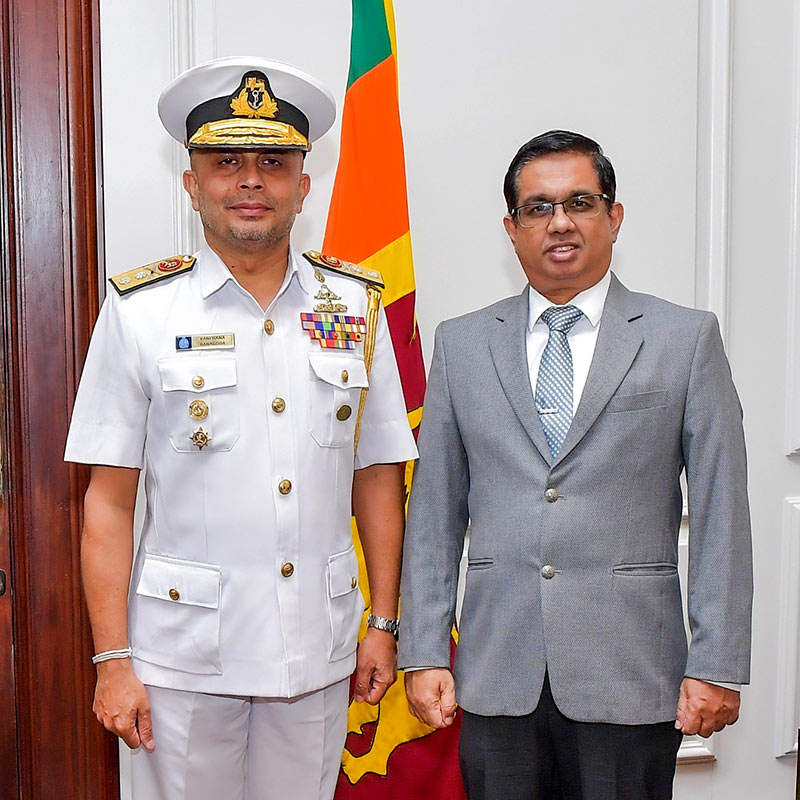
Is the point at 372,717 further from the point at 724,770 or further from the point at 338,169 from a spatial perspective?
the point at 338,169

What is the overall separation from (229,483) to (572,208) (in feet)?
2.30

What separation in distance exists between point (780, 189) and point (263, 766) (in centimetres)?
178

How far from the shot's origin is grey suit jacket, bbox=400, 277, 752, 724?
152cm

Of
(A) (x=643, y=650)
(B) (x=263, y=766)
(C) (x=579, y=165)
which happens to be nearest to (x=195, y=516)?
(B) (x=263, y=766)

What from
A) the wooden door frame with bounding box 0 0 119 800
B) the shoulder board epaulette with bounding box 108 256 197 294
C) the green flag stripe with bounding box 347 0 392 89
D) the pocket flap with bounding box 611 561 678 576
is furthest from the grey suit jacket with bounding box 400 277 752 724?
the wooden door frame with bounding box 0 0 119 800

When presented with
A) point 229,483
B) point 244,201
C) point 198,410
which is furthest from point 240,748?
point 244,201

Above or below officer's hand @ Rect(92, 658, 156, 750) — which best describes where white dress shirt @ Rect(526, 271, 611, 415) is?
above

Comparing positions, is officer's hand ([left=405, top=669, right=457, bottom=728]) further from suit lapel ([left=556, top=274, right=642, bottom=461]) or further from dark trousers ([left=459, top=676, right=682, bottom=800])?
suit lapel ([left=556, top=274, right=642, bottom=461])

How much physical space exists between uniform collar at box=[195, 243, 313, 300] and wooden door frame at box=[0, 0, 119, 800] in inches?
22.7

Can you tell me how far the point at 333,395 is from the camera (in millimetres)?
1682

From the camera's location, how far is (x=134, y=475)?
1680 mm

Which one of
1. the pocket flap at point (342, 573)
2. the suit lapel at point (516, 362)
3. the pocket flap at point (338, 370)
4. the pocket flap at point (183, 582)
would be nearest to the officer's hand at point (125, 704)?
the pocket flap at point (183, 582)

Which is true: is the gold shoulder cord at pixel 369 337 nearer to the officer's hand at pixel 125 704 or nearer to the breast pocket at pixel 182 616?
the breast pocket at pixel 182 616

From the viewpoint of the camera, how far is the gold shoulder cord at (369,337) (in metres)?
1.76
